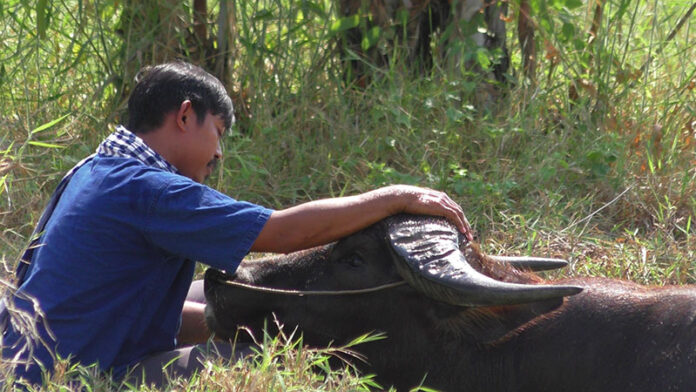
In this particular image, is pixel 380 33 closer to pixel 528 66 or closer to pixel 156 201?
pixel 528 66

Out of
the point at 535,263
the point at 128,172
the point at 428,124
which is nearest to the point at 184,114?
the point at 128,172

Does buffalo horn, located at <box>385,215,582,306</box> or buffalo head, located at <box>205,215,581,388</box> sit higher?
buffalo horn, located at <box>385,215,582,306</box>

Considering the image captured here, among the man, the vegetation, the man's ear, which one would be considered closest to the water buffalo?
the man

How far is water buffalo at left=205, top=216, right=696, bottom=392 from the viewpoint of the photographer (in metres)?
3.09

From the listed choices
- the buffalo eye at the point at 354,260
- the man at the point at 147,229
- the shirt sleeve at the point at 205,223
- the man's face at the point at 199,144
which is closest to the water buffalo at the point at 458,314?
the buffalo eye at the point at 354,260

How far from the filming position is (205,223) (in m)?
3.19

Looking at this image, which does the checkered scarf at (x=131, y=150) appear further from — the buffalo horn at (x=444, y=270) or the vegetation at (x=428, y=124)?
the vegetation at (x=428, y=124)

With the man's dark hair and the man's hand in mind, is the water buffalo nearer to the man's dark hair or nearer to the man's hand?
Answer: the man's hand

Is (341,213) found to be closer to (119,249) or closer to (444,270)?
(444,270)

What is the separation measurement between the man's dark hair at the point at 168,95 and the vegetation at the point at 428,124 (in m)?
1.71

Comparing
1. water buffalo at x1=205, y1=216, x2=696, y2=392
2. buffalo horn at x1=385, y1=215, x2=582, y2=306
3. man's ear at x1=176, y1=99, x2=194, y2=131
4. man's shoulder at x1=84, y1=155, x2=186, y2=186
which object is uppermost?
man's ear at x1=176, y1=99, x2=194, y2=131

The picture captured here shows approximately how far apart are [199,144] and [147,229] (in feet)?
1.33

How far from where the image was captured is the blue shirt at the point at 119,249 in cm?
321

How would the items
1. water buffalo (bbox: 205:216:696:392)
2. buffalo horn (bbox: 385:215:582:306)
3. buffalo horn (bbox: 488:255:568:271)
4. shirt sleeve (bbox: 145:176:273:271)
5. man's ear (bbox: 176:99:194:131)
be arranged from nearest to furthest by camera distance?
1. buffalo horn (bbox: 385:215:582:306)
2. water buffalo (bbox: 205:216:696:392)
3. shirt sleeve (bbox: 145:176:273:271)
4. man's ear (bbox: 176:99:194:131)
5. buffalo horn (bbox: 488:255:568:271)
